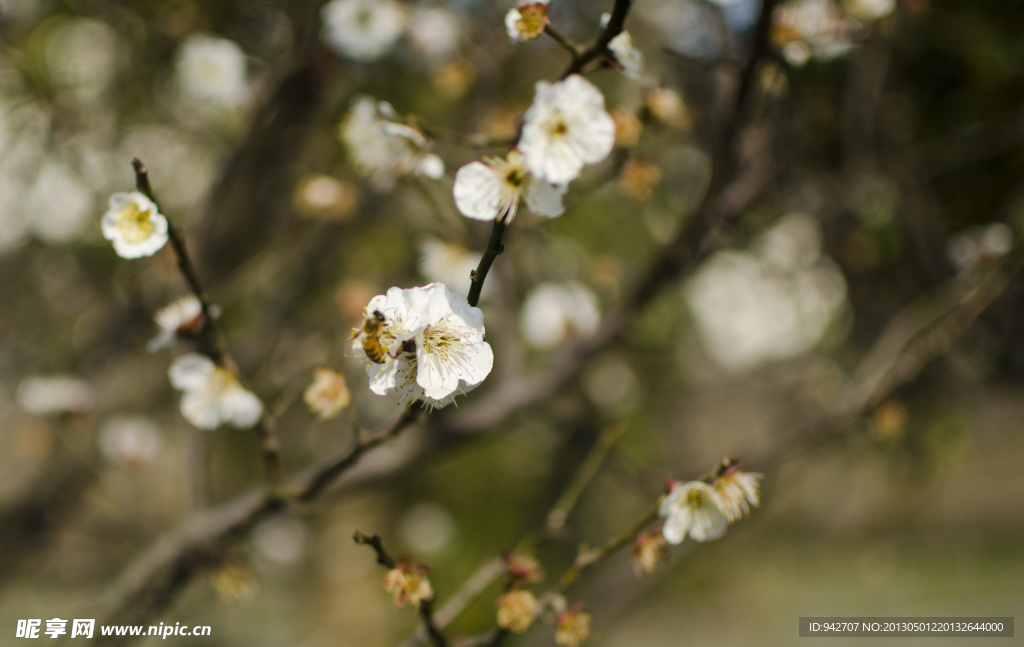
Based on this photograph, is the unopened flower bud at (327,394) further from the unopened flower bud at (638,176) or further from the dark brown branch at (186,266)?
the unopened flower bud at (638,176)

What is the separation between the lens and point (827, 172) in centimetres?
198

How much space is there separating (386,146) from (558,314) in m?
1.02

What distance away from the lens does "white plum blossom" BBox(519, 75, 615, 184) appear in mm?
502

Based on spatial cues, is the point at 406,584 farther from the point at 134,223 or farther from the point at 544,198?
the point at 134,223

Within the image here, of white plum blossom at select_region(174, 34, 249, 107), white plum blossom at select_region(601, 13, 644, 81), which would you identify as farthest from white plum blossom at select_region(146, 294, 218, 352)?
white plum blossom at select_region(174, 34, 249, 107)

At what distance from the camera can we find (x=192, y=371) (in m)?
0.80

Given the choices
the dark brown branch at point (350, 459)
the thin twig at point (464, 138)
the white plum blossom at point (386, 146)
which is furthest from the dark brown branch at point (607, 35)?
the dark brown branch at point (350, 459)

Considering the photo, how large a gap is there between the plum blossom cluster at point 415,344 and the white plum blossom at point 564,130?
15 centimetres

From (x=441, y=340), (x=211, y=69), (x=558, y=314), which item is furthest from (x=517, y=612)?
(x=211, y=69)

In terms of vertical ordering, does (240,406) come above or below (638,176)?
below

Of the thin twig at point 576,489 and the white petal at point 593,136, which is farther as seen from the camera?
the thin twig at point 576,489

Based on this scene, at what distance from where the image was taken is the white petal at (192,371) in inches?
31.1

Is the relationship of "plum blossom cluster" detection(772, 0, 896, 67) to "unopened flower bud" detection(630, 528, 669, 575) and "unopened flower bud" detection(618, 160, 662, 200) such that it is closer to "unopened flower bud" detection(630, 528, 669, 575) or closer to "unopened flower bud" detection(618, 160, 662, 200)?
"unopened flower bud" detection(618, 160, 662, 200)

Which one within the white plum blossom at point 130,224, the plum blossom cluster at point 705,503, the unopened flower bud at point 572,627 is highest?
the white plum blossom at point 130,224
